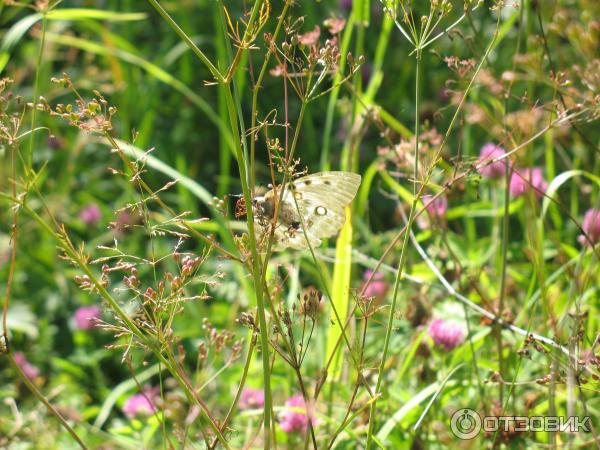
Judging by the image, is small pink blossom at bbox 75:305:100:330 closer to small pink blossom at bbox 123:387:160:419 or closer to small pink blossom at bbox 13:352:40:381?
small pink blossom at bbox 13:352:40:381

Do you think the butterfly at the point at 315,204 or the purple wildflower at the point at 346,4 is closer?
the butterfly at the point at 315,204

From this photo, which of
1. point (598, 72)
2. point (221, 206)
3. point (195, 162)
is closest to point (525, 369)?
point (598, 72)

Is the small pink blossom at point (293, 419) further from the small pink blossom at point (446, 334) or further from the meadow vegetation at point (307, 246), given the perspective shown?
the small pink blossom at point (446, 334)

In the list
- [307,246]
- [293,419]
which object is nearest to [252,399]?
[293,419]

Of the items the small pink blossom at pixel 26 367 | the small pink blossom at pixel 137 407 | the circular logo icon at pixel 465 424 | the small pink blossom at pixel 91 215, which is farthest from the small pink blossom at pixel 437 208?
the small pink blossom at pixel 91 215

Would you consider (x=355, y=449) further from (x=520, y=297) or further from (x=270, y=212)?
(x=520, y=297)

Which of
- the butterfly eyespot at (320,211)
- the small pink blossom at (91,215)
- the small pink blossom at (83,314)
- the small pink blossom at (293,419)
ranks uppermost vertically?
the butterfly eyespot at (320,211)
